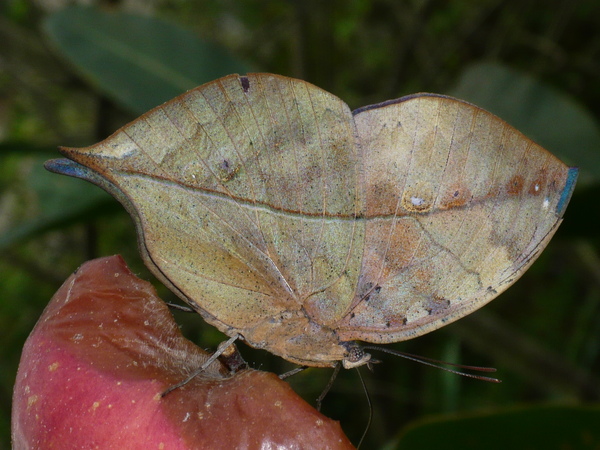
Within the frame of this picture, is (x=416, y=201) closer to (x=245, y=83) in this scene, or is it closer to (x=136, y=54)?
(x=245, y=83)

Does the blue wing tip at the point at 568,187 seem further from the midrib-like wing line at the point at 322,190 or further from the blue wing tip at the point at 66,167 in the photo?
the blue wing tip at the point at 66,167

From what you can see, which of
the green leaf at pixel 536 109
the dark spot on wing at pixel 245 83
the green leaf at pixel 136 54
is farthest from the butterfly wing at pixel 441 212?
the green leaf at pixel 136 54

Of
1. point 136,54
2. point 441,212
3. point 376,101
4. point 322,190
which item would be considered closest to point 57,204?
point 136,54

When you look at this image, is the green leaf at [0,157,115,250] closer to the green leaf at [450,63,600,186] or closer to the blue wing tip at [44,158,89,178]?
the blue wing tip at [44,158,89,178]

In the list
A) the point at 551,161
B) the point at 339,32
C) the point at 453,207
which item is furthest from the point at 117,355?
the point at 339,32

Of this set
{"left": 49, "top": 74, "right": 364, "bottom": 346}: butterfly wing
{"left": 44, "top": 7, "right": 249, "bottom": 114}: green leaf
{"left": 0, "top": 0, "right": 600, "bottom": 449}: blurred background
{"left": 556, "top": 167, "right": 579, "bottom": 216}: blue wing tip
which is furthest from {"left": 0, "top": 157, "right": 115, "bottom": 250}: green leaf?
{"left": 556, "top": 167, "right": 579, "bottom": 216}: blue wing tip
